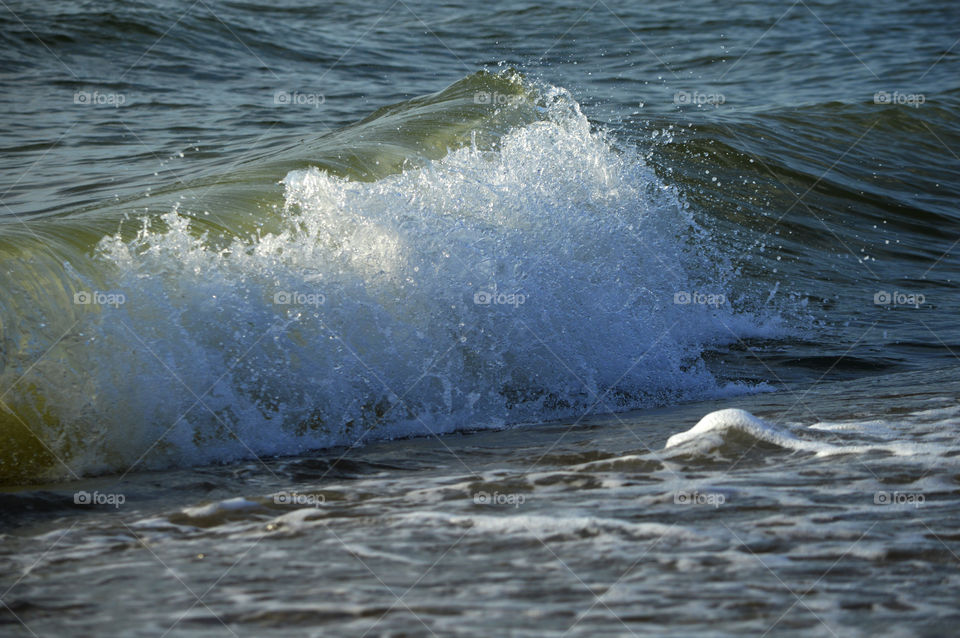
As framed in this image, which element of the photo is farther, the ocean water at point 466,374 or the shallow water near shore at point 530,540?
the ocean water at point 466,374

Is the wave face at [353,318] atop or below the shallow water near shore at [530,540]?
atop

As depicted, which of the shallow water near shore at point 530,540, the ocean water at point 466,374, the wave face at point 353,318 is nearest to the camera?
the shallow water near shore at point 530,540

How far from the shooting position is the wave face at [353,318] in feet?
15.5

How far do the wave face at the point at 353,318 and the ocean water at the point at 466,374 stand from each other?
2 cm

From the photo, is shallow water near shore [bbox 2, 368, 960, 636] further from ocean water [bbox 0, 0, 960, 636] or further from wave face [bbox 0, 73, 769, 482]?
wave face [bbox 0, 73, 769, 482]

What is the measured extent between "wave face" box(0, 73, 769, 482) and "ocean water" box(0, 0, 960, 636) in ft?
0.06

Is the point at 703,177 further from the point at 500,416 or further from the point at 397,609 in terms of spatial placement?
the point at 397,609

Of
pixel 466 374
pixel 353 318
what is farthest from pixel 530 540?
pixel 353 318

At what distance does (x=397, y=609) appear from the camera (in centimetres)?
284

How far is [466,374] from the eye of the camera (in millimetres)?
5512

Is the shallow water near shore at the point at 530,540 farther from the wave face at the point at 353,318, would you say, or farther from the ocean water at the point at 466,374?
the wave face at the point at 353,318

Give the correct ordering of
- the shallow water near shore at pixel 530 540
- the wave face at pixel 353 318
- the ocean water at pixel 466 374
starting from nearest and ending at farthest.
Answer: the shallow water near shore at pixel 530 540 < the ocean water at pixel 466 374 < the wave face at pixel 353 318

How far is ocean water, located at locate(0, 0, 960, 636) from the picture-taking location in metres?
3.01

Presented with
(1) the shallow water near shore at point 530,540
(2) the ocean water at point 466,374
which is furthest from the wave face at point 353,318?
(1) the shallow water near shore at point 530,540
